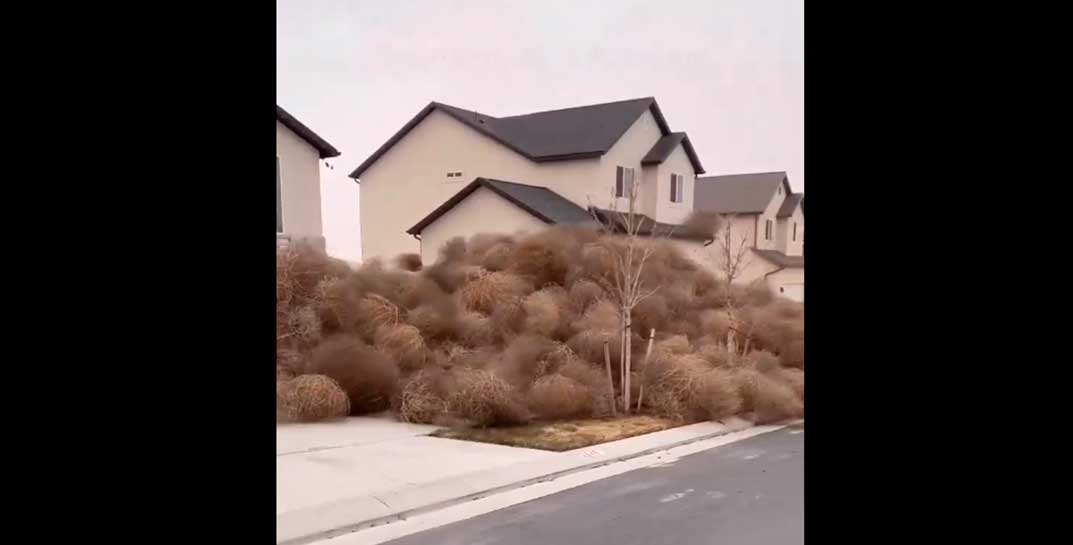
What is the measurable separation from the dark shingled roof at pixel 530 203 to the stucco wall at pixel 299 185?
128 centimetres

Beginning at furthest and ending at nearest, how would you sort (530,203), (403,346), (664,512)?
(530,203)
(403,346)
(664,512)

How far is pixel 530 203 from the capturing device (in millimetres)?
8578

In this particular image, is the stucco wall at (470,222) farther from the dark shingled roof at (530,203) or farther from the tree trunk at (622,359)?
the tree trunk at (622,359)

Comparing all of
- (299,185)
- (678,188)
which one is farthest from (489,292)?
(678,188)

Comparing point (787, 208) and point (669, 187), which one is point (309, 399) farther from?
point (669, 187)

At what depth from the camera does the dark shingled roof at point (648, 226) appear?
838 centimetres

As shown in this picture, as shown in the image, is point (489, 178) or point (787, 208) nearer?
point (787, 208)

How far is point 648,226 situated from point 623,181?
72 centimetres

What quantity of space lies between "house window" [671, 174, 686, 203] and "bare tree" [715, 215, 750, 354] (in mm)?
667

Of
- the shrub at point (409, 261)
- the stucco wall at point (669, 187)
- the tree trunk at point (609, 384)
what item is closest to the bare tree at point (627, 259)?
the tree trunk at point (609, 384)

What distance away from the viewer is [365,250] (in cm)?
854

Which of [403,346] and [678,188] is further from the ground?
[678,188]
